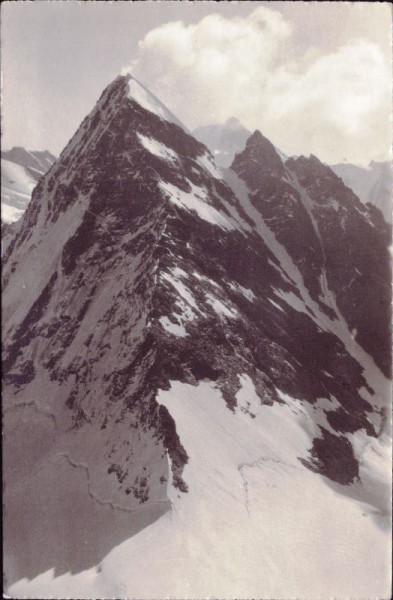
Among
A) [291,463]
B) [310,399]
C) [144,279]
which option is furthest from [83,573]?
[310,399]

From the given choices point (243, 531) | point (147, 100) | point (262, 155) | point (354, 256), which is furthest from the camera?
point (262, 155)

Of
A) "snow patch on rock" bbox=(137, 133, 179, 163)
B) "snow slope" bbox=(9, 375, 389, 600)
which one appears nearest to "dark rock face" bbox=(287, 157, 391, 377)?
"snow patch on rock" bbox=(137, 133, 179, 163)

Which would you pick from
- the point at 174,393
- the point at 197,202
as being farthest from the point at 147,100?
the point at 174,393

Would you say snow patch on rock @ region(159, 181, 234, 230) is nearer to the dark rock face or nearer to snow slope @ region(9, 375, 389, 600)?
the dark rock face

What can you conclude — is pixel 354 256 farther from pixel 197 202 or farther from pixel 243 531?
pixel 243 531

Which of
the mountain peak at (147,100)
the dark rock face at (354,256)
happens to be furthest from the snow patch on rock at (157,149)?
the dark rock face at (354,256)

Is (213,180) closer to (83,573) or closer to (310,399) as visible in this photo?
(310,399)

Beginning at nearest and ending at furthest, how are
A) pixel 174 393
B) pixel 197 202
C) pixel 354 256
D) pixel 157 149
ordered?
pixel 174 393
pixel 197 202
pixel 157 149
pixel 354 256

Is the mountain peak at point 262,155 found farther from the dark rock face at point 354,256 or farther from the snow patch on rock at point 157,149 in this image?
the snow patch on rock at point 157,149
